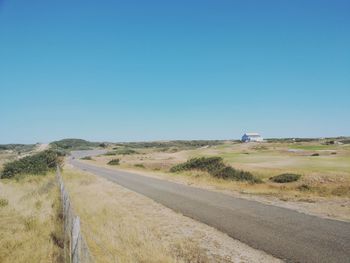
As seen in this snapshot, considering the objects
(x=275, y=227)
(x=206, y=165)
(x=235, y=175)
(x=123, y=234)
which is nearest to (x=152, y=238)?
(x=123, y=234)

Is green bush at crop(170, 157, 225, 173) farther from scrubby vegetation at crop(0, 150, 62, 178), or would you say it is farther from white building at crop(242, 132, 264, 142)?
white building at crop(242, 132, 264, 142)

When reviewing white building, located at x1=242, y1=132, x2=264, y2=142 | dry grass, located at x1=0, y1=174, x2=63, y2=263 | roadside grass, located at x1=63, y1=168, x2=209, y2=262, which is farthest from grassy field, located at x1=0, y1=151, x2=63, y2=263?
white building, located at x1=242, y1=132, x2=264, y2=142

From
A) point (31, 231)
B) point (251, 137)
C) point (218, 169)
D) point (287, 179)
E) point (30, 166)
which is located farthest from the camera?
point (251, 137)

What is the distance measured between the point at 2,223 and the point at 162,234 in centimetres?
715

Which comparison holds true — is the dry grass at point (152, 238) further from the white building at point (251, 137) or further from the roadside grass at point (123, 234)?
the white building at point (251, 137)

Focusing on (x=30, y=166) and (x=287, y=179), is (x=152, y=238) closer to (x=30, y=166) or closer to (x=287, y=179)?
(x=287, y=179)

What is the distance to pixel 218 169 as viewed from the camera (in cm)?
2894

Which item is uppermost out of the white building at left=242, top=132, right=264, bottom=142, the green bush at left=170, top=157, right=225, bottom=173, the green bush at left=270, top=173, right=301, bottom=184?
the white building at left=242, top=132, right=264, bottom=142

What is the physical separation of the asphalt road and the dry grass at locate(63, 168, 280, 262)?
24.7 inches

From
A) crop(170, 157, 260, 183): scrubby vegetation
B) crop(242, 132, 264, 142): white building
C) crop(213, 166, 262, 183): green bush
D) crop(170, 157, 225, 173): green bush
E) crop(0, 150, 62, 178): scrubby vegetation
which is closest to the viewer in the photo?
crop(213, 166, 262, 183): green bush

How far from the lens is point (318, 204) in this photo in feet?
45.3

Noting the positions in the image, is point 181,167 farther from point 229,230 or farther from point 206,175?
point 229,230

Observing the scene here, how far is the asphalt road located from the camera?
7.73 m

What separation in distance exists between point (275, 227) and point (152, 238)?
4.40 meters
